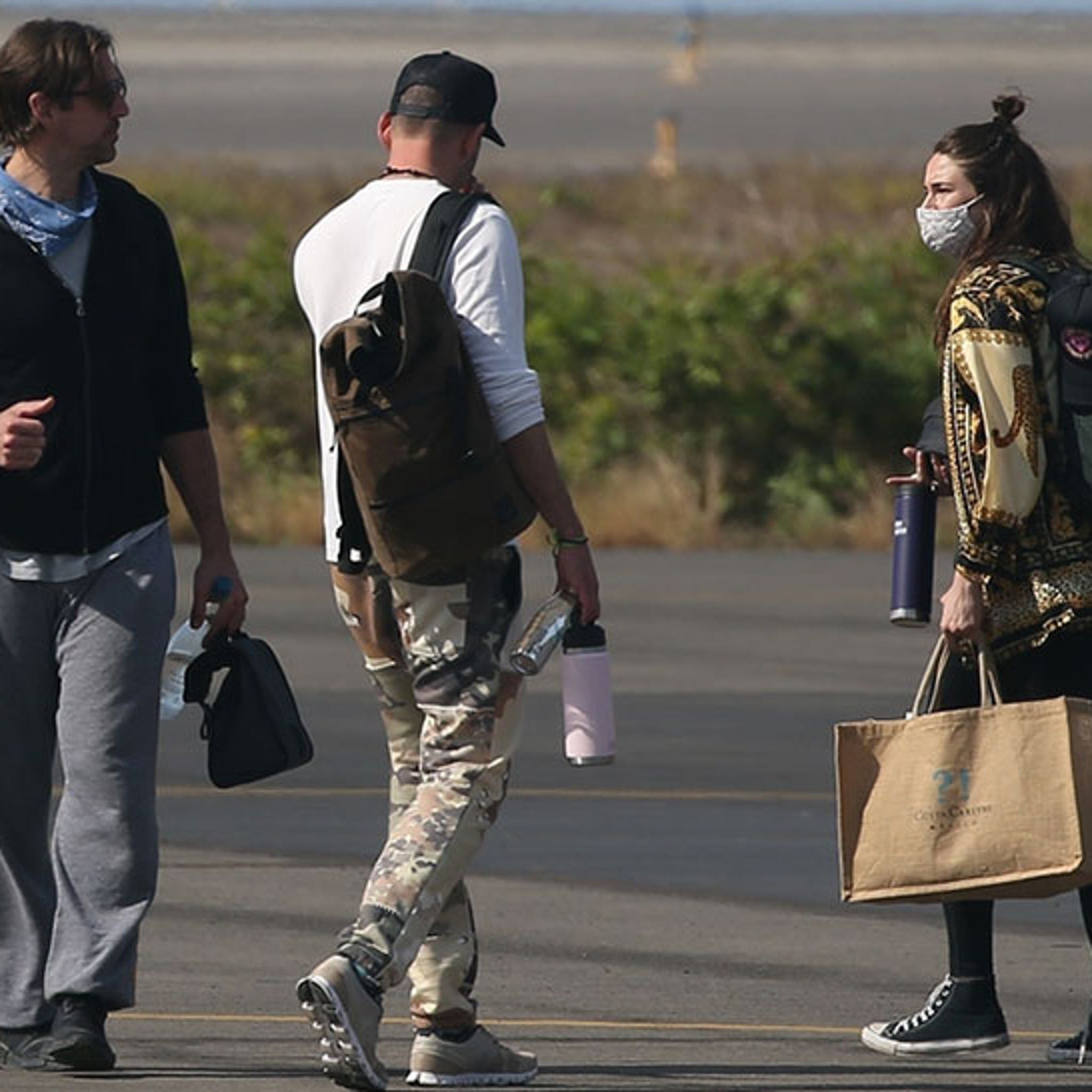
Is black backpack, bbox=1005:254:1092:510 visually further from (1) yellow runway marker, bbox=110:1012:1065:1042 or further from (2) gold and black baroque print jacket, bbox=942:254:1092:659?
(1) yellow runway marker, bbox=110:1012:1065:1042

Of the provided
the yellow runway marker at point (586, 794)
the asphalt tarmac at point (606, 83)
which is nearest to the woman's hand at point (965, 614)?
the yellow runway marker at point (586, 794)

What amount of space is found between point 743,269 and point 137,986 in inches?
799

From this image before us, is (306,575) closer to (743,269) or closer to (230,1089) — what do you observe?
(743,269)

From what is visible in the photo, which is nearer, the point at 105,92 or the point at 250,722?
the point at 105,92

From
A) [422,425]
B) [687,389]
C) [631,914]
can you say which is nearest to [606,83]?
[687,389]

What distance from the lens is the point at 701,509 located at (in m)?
23.0

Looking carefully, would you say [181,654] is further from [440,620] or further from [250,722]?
[440,620]

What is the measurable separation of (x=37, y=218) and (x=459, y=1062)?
77.8 inches

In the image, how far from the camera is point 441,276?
6.77 metres

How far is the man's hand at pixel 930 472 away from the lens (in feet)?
24.6

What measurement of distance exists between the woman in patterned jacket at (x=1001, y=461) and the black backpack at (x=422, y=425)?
1.02m

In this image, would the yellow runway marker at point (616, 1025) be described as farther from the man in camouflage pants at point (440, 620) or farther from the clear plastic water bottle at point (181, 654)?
the man in camouflage pants at point (440, 620)

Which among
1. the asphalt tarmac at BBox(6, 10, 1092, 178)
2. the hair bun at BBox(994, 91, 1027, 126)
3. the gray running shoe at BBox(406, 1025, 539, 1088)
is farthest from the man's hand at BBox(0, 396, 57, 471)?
the asphalt tarmac at BBox(6, 10, 1092, 178)

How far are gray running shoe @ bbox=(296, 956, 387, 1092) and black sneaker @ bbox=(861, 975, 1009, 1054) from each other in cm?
138
